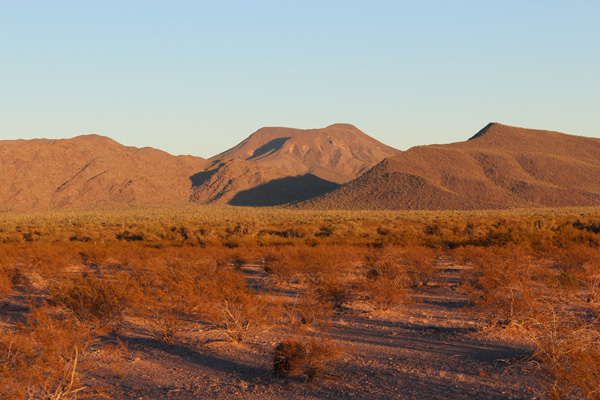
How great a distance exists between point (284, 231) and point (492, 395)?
3210 cm

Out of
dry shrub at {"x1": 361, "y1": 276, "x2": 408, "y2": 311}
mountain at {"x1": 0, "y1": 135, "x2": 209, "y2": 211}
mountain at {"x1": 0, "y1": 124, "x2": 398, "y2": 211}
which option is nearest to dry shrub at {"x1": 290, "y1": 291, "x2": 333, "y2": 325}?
dry shrub at {"x1": 361, "y1": 276, "x2": 408, "y2": 311}

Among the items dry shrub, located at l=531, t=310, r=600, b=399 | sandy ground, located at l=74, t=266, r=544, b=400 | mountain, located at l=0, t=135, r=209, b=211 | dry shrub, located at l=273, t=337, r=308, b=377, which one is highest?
mountain, located at l=0, t=135, r=209, b=211

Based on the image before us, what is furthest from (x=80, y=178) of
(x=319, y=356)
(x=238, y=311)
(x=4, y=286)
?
(x=319, y=356)

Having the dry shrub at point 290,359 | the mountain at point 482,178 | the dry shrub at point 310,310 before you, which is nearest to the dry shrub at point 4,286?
the dry shrub at point 310,310

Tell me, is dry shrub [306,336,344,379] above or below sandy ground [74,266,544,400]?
above

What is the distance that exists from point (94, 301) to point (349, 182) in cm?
11005

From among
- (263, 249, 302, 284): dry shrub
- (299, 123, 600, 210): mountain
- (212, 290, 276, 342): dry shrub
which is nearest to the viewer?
(212, 290, 276, 342): dry shrub

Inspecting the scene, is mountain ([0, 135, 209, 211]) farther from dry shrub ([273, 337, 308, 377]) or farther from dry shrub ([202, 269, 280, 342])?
dry shrub ([273, 337, 308, 377])

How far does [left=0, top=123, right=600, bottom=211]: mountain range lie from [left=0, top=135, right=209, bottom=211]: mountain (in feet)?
0.74

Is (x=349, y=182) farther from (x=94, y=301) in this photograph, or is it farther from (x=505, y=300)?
(x=94, y=301)

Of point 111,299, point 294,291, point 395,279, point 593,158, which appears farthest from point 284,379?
point 593,158

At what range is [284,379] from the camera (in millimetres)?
8562

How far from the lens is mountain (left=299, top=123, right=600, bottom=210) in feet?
325

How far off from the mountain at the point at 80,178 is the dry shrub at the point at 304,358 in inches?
4386
